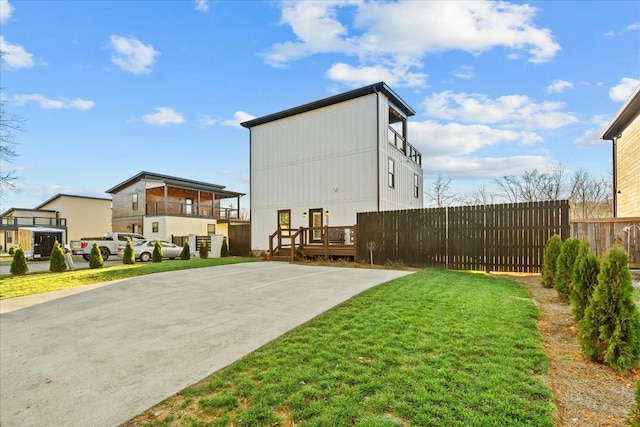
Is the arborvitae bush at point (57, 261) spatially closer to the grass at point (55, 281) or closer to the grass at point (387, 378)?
the grass at point (55, 281)

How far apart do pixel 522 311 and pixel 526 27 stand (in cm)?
1064

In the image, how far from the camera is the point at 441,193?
30.1 metres

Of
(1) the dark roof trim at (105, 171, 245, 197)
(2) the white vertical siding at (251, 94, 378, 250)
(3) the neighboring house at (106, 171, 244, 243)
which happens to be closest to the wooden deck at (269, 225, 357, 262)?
(2) the white vertical siding at (251, 94, 378, 250)

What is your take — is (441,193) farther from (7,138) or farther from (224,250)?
(7,138)

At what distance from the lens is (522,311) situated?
5.00 metres

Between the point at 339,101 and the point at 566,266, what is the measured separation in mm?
12683

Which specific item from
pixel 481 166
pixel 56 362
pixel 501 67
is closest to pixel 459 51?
pixel 501 67

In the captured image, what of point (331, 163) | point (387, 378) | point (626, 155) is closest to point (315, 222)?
point (331, 163)

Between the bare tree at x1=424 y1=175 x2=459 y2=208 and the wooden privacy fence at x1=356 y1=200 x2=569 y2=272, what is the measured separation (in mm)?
19380

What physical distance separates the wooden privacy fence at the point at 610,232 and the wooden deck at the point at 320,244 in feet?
26.0

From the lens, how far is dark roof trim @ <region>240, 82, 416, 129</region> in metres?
15.1

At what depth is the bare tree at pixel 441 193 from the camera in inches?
1179

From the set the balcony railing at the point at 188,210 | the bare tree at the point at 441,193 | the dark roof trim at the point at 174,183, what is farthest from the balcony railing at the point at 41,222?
the bare tree at the point at 441,193

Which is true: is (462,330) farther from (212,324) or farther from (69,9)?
(69,9)
